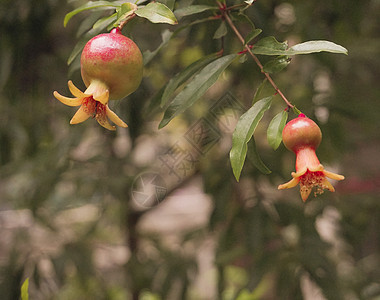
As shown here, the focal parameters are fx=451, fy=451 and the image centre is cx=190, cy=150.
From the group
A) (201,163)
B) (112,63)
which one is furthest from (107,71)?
(201,163)

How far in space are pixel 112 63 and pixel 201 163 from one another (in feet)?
2.68

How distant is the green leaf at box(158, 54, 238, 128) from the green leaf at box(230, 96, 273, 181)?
0.05 metres

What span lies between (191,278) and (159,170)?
0.29 m

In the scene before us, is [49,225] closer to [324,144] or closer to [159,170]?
[159,170]

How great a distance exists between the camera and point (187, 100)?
43cm

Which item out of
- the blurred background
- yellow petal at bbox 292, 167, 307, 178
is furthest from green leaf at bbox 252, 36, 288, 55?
the blurred background

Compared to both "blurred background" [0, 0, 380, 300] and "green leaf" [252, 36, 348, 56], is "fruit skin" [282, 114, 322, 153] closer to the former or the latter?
"green leaf" [252, 36, 348, 56]

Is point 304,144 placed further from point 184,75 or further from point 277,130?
point 184,75

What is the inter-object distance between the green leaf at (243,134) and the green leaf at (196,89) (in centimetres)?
5

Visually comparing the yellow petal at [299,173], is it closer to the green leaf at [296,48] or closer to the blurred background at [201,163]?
the green leaf at [296,48]

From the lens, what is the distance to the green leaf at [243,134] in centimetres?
37

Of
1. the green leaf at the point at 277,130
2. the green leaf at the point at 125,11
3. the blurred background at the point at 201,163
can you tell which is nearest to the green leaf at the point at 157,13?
the green leaf at the point at 125,11

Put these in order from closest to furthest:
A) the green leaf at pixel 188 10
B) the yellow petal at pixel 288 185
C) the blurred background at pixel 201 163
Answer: the yellow petal at pixel 288 185, the green leaf at pixel 188 10, the blurred background at pixel 201 163

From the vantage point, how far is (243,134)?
378mm
